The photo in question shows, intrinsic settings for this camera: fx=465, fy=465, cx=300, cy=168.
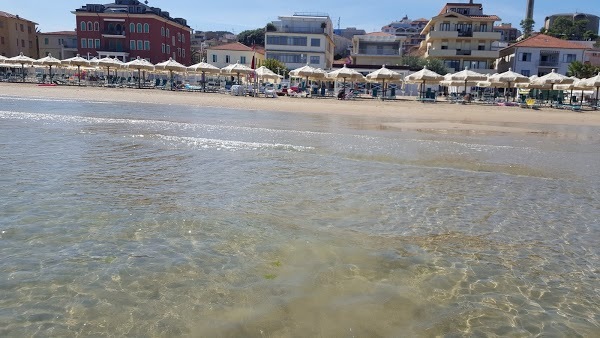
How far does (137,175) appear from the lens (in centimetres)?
820

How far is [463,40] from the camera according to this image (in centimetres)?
6209

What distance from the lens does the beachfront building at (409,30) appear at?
114 metres

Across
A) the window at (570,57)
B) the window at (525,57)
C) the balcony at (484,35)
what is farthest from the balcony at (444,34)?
the window at (570,57)

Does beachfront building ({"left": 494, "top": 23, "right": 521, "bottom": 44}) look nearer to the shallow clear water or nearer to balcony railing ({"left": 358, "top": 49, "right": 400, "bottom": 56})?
balcony railing ({"left": 358, "top": 49, "right": 400, "bottom": 56})

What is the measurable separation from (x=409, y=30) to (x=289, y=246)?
128 meters

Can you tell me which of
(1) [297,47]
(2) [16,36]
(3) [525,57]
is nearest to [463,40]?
(3) [525,57]

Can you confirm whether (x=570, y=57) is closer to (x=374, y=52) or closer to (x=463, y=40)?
(x=463, y=40)

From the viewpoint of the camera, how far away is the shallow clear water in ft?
11.7

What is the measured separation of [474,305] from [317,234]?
6.61ft

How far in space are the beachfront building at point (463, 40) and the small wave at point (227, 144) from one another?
54271 mm

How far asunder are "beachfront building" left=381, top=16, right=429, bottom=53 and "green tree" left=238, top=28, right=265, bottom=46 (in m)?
33.0

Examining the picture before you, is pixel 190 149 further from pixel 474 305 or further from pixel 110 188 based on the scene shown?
pixel 474 305

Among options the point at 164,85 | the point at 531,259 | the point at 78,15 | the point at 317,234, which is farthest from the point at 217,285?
the point at 78,15

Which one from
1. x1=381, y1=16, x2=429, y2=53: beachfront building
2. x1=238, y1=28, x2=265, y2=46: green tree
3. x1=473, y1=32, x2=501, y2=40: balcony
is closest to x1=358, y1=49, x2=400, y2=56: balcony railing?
x1=473, y1=32, x2=501, y2=40: balcony
